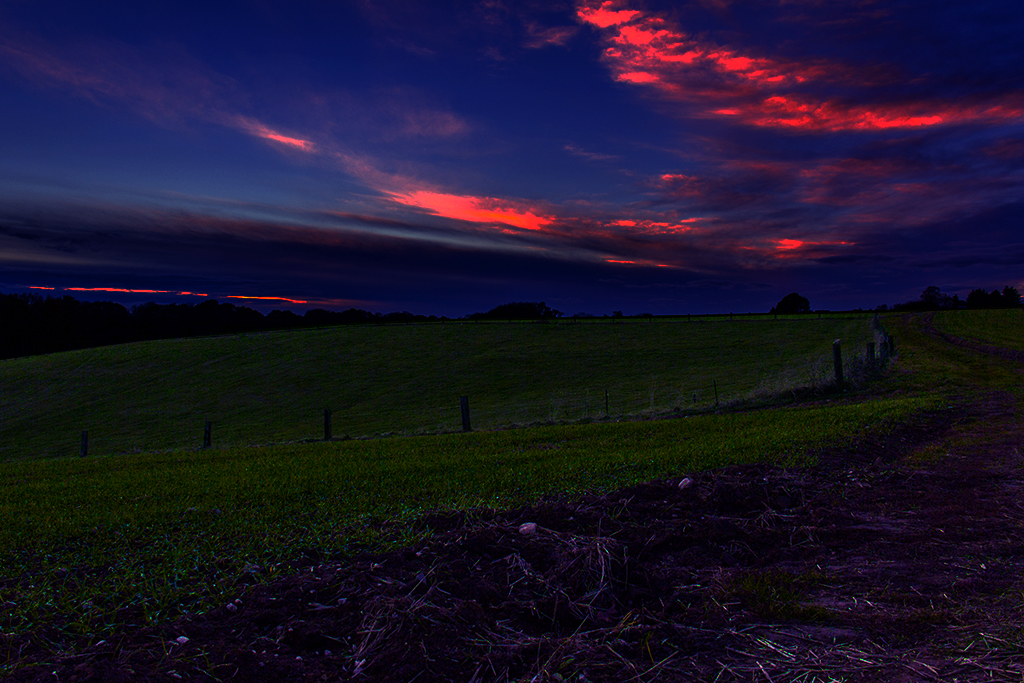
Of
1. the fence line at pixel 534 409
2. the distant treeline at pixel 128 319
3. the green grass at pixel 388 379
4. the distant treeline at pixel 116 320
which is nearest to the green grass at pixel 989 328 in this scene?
the green grass at pixel 388 379

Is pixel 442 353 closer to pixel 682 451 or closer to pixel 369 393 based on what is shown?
pixel 369 393

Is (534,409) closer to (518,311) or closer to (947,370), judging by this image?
(947,370)

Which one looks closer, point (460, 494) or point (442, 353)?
point (460, 494)

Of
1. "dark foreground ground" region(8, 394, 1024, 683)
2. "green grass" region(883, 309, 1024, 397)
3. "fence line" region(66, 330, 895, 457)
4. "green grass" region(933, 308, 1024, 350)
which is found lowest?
"fence line" region(66, 330, 895, 457)

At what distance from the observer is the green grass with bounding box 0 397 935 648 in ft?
16.7

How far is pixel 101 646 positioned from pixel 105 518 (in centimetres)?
465

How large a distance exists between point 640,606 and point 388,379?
45254 mm

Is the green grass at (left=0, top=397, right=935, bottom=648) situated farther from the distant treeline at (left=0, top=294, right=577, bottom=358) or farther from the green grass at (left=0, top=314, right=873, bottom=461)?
the distant treeline at (left=0, top=294, right=577, bottom=358)

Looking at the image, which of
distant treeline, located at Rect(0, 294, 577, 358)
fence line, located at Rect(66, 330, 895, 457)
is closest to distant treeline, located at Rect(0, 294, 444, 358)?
distant treeline, located at Rect(0, 294, 577, 358)

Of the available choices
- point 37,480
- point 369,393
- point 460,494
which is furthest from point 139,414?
point 460,494

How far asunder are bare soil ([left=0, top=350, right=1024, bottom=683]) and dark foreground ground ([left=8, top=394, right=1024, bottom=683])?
0.02 m

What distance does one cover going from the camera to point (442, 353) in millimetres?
56688

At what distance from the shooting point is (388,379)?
48.1 m

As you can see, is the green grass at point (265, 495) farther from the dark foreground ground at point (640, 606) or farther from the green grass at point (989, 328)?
the green grass at point (989, 328)
